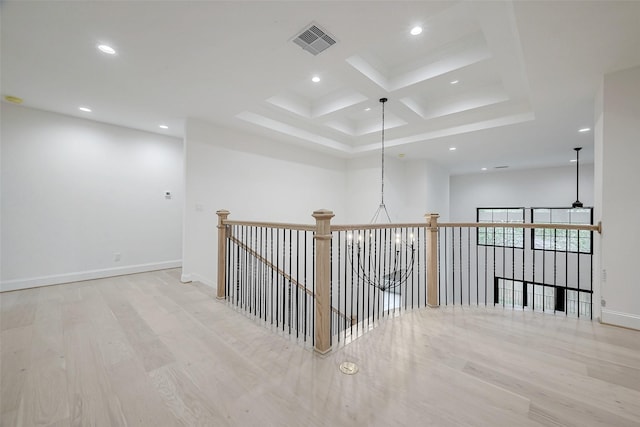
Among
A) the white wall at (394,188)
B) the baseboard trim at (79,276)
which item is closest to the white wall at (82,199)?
the baseboard trim at (79,276)

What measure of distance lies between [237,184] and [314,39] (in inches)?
121

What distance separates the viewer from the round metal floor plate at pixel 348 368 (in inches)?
71.3

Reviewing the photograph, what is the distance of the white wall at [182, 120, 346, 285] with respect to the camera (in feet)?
13.7

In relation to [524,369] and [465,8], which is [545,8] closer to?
[465,8]

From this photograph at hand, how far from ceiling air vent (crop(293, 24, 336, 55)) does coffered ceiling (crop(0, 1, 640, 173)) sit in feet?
0.14

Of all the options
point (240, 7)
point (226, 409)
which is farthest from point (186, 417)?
point (240, 7)

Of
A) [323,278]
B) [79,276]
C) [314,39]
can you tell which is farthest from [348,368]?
[79,276]

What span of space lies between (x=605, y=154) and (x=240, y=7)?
12.5 feet

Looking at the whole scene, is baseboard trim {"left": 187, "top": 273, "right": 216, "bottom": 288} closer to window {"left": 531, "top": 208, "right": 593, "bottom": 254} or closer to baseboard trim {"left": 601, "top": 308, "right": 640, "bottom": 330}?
baseboard trim {"left": 601, "top": 308, "right": 640, "bottom": 330}

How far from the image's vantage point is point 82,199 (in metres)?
4.20

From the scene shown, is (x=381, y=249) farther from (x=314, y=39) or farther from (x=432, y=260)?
(x=314, y=39)

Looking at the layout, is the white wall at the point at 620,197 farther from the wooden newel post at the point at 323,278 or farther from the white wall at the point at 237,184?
the white wall at the point at 237,184

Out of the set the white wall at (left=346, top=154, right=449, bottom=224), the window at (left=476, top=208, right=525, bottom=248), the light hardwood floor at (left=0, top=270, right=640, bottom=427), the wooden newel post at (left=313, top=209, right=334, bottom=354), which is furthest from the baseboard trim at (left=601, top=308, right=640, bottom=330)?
the window at (left=476, top=208, right=525, bottom=248)

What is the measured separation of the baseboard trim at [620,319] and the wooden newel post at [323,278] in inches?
116
